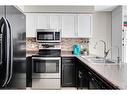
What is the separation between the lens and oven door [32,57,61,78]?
3.24 metres

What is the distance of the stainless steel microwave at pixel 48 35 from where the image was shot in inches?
137

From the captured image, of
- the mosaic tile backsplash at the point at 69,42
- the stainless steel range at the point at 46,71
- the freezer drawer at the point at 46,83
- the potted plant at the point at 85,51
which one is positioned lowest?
the freezer drawer at the point at 46,83

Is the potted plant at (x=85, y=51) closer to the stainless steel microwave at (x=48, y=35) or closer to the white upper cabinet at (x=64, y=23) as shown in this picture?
the white upper cabinet at (x=64, y=23)

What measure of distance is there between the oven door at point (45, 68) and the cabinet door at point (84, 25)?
93 cm

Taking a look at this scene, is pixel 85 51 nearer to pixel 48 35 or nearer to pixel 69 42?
pixel 69 42

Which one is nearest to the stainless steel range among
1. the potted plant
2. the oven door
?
the oven door

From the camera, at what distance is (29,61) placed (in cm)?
330

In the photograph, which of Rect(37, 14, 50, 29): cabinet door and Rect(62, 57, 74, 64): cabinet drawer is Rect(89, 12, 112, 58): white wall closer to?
Rect(62, 57, 74, 64): cabinet drawer

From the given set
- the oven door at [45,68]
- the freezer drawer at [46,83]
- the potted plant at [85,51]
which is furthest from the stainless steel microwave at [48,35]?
the freezer drawer at [46,83]

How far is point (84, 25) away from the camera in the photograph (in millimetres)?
3660

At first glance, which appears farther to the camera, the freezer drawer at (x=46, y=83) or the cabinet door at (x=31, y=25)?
the cabinet door at (x=31, y=25)

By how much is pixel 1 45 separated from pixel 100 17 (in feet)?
10.4
